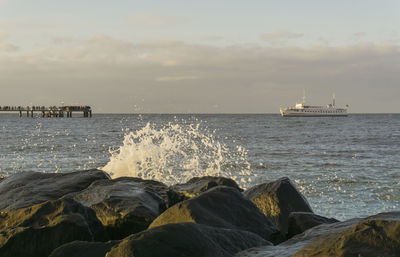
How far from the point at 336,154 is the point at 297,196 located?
1897cm

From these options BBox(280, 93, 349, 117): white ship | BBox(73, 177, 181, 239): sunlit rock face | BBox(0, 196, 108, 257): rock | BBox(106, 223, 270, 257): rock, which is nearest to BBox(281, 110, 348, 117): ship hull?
BBox(280, 93, 349, 117): white ship

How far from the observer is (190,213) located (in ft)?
14.6

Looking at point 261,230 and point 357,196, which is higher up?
point 261,230

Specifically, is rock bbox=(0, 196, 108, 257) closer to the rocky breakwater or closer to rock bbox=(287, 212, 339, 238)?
the rocky breakwater

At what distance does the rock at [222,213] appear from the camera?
446cm

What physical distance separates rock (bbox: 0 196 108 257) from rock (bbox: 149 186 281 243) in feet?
2.51

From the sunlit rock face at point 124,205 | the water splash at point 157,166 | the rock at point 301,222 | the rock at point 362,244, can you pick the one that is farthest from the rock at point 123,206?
the water splash at point 157,166

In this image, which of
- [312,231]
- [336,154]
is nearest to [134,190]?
[312,231]

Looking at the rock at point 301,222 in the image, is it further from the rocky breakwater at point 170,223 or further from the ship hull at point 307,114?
the ship hull at point 307,114

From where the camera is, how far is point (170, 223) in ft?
12.2

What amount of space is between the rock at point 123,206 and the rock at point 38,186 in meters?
0.72

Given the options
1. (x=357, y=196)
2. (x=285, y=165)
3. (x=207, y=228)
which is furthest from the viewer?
(x=285, y=165)

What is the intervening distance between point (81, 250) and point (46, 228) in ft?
2.82

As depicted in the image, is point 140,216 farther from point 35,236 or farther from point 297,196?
point 297,196
